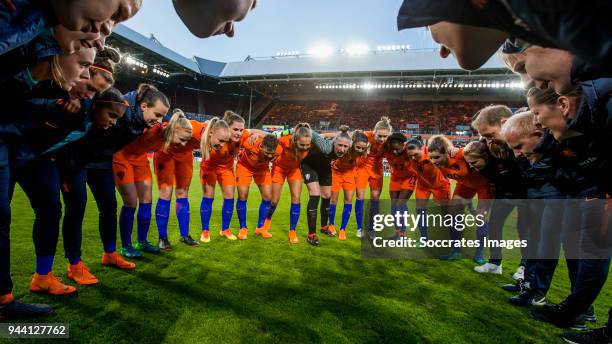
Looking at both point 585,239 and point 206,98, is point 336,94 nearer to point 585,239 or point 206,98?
point 206,98

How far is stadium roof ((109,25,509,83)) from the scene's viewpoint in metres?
24.7

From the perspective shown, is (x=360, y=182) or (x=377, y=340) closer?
(x=377, y=340)

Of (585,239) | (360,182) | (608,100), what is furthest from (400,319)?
(360,182)

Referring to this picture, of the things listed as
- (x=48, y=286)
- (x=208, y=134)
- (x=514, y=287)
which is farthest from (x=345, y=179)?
(x=48, y=286)

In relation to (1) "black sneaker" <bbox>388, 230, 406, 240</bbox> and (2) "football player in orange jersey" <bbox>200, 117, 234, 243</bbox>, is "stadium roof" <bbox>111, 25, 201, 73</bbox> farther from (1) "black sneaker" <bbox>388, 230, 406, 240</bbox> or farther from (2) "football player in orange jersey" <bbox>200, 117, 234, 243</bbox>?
(1) "black sneaker" <bbox>388, 230, 406, 240</bbox>

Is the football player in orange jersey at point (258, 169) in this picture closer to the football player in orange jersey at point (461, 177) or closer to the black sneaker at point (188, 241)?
the black sneaker at point (188, 241)

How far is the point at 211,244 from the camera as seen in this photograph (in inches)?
179

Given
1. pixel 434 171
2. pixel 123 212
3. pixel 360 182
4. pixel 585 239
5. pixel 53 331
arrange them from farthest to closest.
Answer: pixel 360 182
pixel 434 171
pixel 123 212
pixel 585 239
pixel 53 331

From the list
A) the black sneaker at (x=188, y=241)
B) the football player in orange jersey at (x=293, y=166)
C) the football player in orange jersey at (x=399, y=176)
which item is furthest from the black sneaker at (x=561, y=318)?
the black sneaker at (x=188, y=241)

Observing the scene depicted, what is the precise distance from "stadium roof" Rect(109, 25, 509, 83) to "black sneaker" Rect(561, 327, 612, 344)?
25019mm

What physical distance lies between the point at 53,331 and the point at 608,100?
128 inches

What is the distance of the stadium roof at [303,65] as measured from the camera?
24703mm

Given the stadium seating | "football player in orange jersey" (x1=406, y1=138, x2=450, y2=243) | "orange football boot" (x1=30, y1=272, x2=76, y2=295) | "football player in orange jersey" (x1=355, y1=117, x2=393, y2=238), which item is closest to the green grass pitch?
"orange football boot" (x1=30, y1=272, x2=76, y2=295)

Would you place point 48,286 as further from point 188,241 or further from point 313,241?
point 313,241
